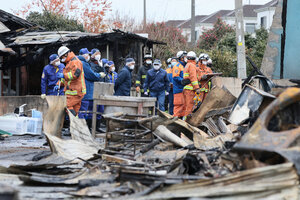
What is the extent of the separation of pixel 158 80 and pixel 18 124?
4522 millimetres

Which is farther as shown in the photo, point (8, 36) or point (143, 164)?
point (8, 36)

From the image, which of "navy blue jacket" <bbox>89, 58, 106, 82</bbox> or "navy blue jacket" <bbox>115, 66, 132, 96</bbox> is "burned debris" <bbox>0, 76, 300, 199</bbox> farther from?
"navy blue jacket" <bbox>89, 58, 106, 82</bbox>

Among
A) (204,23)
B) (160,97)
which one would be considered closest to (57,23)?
(160,97)

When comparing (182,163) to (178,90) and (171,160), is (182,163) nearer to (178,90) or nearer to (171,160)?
(171,160)

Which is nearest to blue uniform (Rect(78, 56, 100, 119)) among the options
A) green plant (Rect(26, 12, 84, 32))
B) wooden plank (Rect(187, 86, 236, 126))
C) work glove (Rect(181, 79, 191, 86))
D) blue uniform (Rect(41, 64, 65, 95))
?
blue uniform (Rect(41, 64, 65, 95))

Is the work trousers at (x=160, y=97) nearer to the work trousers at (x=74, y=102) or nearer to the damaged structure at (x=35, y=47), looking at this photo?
the work trousers at (x=74, y=102)

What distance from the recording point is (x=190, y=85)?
1358 centimetres

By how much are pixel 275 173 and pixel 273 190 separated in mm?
151

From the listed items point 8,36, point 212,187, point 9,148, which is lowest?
point 9,148

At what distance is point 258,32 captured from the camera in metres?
33.4

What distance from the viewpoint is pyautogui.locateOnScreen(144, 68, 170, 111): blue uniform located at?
14.8 metres

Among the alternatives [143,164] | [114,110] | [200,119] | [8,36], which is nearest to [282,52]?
[200,119]

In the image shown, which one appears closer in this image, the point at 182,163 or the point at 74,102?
the point at 182,163

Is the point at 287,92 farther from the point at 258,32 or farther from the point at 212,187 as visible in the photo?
the point at 258,32
